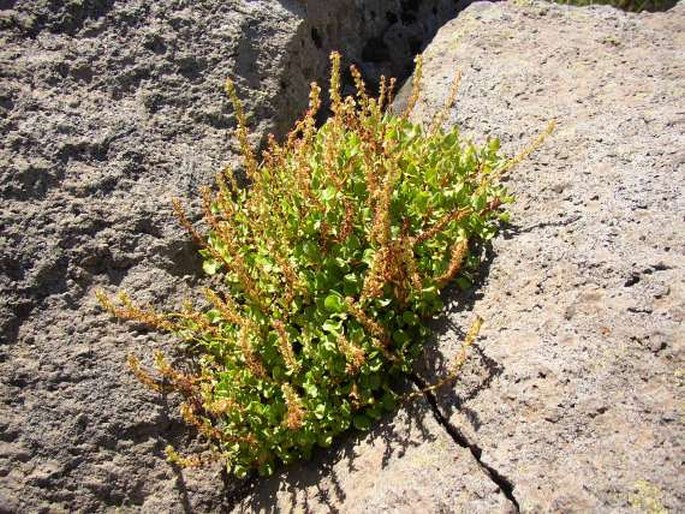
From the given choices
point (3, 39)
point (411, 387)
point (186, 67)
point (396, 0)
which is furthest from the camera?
point (396, 0)

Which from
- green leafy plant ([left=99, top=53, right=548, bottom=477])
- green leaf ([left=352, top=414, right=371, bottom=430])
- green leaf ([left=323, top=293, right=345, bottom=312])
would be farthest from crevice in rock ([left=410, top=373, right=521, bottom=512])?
green leaf ([left=323, top=293, right=345, bottom=312])

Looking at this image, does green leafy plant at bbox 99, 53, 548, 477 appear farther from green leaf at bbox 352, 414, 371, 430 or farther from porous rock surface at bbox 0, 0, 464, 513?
porous rock surface at bbox 0, 0, 464, 513

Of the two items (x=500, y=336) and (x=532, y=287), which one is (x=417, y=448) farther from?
(x=532, y=287)

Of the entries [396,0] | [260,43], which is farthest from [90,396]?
[396,0]

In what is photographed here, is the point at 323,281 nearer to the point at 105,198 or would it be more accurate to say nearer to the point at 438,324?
the point at 438,324

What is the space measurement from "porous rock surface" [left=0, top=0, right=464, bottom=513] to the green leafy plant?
8.9 inches

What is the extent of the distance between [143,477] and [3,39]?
2.67m

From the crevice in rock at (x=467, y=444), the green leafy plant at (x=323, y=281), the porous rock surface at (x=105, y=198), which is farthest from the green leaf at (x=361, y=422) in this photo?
the porous rock surface at (x=105, y=198)

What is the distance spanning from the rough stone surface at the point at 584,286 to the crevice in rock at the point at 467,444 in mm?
26

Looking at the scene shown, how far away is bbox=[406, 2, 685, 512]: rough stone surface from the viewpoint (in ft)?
9.16

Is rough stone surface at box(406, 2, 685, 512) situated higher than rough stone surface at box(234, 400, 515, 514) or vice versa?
rough stone surface at box(406, 2, 685, 512)

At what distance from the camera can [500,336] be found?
A: 334 centimetres

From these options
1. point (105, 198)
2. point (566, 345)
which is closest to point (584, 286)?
point (566, 345)

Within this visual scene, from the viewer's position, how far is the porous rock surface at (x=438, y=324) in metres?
2.94
